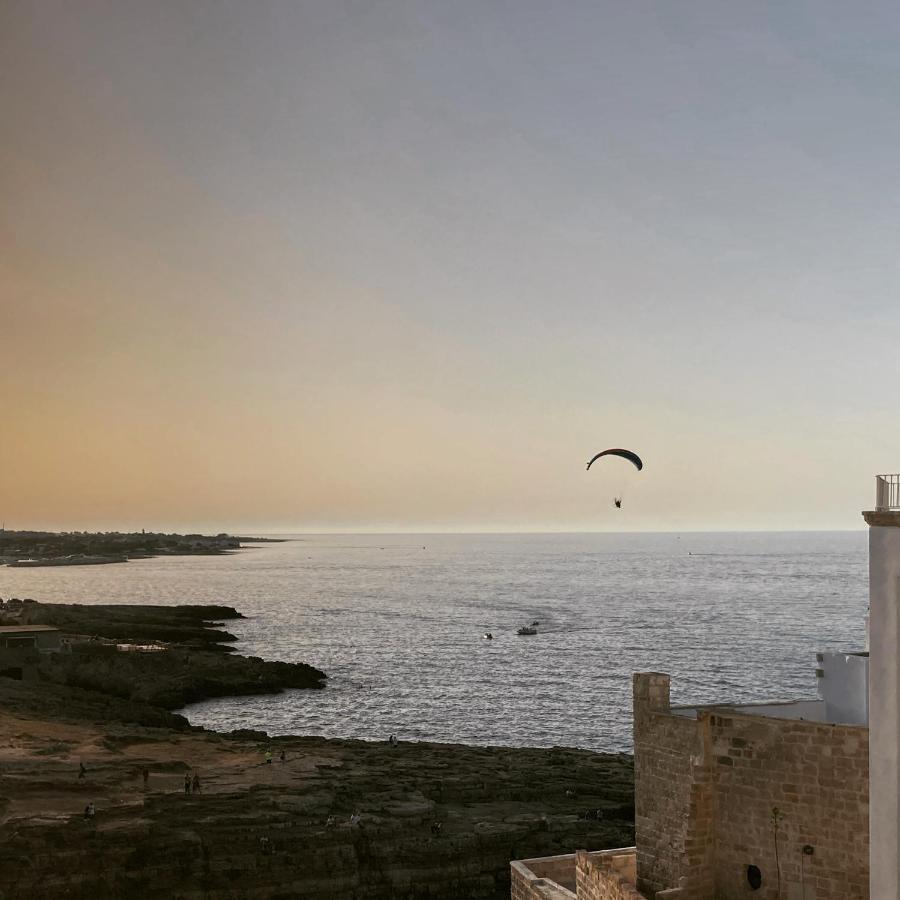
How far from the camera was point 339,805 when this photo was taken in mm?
31453

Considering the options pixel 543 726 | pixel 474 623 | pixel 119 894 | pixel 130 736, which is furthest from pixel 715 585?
pixel 119 894

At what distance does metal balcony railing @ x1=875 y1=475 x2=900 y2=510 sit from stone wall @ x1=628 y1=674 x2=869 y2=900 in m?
3.42

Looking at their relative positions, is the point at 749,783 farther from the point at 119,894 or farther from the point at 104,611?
the point at 104,611

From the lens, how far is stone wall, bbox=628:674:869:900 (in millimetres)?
13297

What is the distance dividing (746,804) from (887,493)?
553cm

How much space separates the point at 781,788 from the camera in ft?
45.8

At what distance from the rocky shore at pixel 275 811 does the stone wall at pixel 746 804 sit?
A: 13635mm

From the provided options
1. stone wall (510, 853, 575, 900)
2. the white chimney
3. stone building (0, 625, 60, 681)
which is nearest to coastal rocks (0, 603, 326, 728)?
stone building (0, 625, 60, 681)

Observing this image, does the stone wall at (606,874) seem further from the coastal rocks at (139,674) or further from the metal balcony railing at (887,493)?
the coastal rocks at (139,674)

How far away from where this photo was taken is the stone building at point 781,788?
11500 mm

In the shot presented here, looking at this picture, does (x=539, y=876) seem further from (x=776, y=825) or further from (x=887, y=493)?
(x=887, y=493)

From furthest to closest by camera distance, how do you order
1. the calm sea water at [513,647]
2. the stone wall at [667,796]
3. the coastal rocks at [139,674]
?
the calm sea water at [513,647], the coastal rocks at [139,674], the stone wall at [667,796]

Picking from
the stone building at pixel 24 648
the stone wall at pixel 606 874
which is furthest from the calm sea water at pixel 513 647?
the stone wall at pixel 606 874

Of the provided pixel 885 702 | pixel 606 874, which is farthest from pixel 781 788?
pixel 606 874
